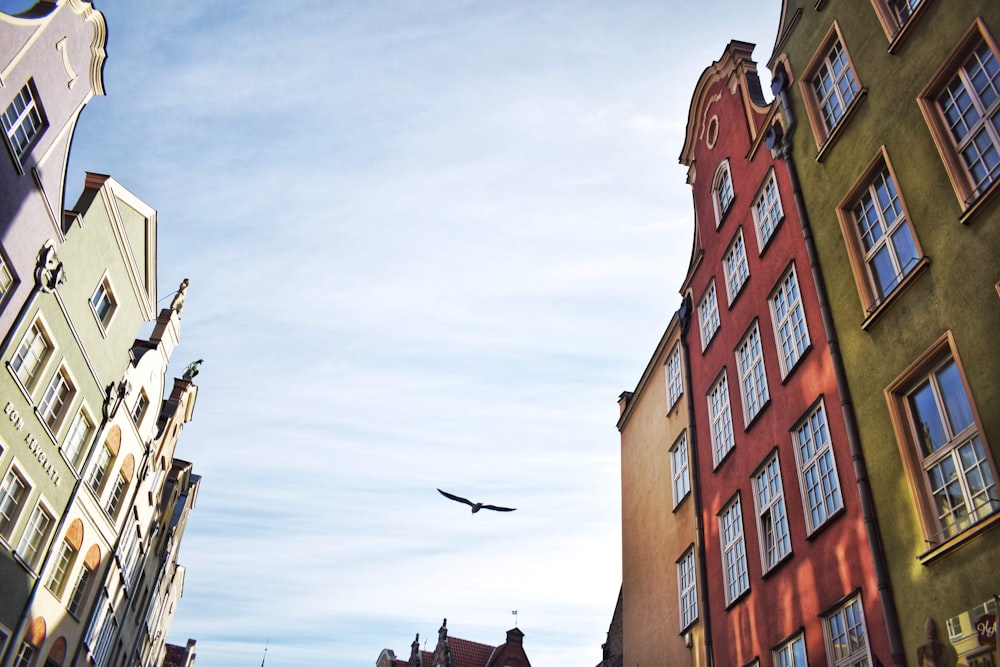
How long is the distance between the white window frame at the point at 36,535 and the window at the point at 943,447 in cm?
2100

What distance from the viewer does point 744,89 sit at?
21.2 meters

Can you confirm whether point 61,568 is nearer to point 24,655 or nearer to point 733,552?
point 24,655

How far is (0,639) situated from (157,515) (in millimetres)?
15149

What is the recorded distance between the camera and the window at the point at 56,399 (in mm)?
20531

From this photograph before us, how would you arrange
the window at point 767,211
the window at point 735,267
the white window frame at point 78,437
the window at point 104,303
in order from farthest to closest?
1. the window at point 104,303
2. the white window frame at point 78,437
3. the window at point 735,267
4. the window at point 767,211

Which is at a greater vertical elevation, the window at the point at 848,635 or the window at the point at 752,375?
the window at the point at 752,375

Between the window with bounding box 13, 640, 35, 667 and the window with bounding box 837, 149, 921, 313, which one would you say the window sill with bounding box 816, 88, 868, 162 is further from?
the window with bounding box 13, 640, 35, 667

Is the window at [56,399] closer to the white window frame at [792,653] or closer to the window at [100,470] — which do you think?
the window at [100,470]

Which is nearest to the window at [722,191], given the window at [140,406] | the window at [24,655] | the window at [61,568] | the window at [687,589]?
the window at [687,589]

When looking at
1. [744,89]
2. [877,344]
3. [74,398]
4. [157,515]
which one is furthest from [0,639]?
[744,89]

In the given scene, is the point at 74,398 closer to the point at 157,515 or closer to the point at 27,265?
the point at 27,265

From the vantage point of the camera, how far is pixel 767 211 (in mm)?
18266

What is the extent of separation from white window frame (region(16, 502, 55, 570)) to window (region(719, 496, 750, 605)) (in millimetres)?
18148

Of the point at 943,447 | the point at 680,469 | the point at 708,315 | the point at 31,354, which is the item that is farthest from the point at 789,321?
the point at 31,354
